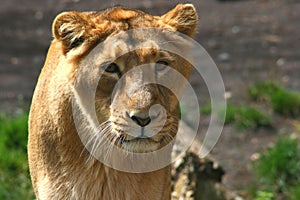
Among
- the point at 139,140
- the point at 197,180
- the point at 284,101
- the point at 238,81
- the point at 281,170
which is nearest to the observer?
the point at 139,140

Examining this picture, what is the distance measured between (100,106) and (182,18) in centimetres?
57

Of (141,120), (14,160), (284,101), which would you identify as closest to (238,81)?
(284,101)

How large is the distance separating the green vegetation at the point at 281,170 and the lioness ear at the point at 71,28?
227cm

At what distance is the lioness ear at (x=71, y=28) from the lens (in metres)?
3.14

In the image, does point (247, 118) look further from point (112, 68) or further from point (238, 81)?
point (112, 68)

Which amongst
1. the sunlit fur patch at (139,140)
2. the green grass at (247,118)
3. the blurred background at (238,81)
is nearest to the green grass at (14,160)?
the blurred background at (238,81)

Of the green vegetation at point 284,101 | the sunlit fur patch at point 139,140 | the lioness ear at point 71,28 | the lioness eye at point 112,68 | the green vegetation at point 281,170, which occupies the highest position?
the lioness ear at point 71,28

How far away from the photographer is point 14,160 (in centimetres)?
515

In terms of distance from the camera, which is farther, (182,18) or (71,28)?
(182,18)

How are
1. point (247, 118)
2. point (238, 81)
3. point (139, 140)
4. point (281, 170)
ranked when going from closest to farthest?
point (139, 140)
point (281, 170)
point (247, 118)
point (238, 81)

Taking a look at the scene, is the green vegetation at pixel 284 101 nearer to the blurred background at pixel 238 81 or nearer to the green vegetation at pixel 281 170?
the blurred background at pixel 238 81

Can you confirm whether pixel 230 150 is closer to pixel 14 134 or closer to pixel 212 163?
pixel 212 163

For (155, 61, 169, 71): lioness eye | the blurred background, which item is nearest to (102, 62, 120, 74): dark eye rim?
(155, 61, 169, 71): lioness eye

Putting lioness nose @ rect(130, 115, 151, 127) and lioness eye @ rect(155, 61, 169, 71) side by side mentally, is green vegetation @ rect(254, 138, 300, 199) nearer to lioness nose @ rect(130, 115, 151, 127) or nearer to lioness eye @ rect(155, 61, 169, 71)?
lioness eye @ rect(155, 61, 169, 71)
